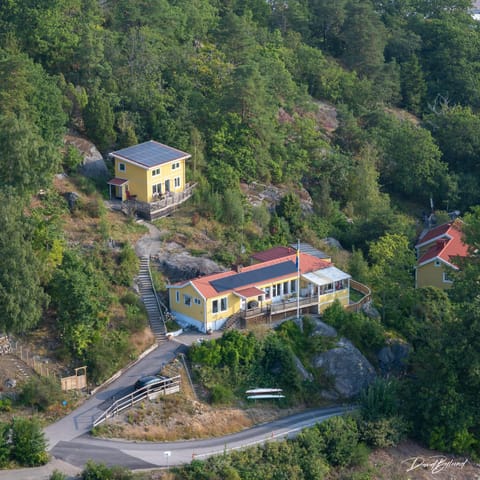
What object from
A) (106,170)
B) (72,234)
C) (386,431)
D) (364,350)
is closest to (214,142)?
(106,170)

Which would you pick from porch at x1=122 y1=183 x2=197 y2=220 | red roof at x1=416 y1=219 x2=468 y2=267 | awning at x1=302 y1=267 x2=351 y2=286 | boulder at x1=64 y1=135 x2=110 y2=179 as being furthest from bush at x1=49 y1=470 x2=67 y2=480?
red roof at x1=416 y1=219 x2=468 y2=267

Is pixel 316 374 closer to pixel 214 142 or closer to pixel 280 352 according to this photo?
pixel 280 352

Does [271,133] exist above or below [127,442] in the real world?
above

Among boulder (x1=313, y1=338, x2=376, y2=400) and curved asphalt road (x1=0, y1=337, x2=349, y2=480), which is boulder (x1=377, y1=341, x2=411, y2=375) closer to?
boulder (x1=313, y1=338, x2=376, y2=400)

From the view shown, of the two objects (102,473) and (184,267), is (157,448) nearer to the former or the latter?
(102,473)

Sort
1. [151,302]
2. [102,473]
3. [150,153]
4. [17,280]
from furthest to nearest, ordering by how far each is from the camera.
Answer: [150,153] < [151,302] < [17,280] < [102,473]

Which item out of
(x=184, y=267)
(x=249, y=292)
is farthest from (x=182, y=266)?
(x=249, y=292)

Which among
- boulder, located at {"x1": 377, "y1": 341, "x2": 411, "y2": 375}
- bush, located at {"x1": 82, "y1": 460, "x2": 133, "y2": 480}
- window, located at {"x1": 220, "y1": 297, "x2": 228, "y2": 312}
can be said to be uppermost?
A: window, located at {"x1": 220, "y1": 297, "x2": 228, "y2": 312}
